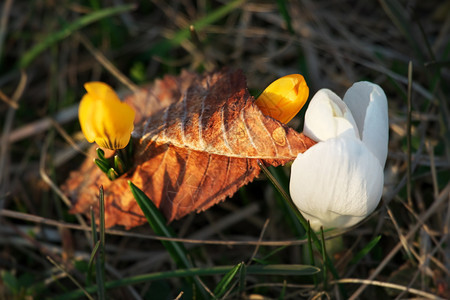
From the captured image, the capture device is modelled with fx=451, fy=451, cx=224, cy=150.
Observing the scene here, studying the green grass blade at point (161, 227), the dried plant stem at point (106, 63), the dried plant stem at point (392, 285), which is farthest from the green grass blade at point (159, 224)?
the dried plant stem at point (106, 63)

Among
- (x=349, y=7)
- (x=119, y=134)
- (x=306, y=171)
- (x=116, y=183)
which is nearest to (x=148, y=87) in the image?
(x=116, y=183)

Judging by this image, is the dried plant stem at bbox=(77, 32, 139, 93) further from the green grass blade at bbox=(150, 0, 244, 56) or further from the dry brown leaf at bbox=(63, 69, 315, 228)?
the dry brown leaf at bbox=(63, 69, 315, 228)

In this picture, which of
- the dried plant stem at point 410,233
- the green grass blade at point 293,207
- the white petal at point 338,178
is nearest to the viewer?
the white petal at point 338,178

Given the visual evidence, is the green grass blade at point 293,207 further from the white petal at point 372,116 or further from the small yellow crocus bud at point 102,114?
the small yellow crocus bud at point 102,114

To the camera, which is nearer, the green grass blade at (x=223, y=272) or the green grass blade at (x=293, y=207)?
the green grass blade at (x=293, y=207)

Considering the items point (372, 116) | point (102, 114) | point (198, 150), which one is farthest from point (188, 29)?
point (372, 116)
